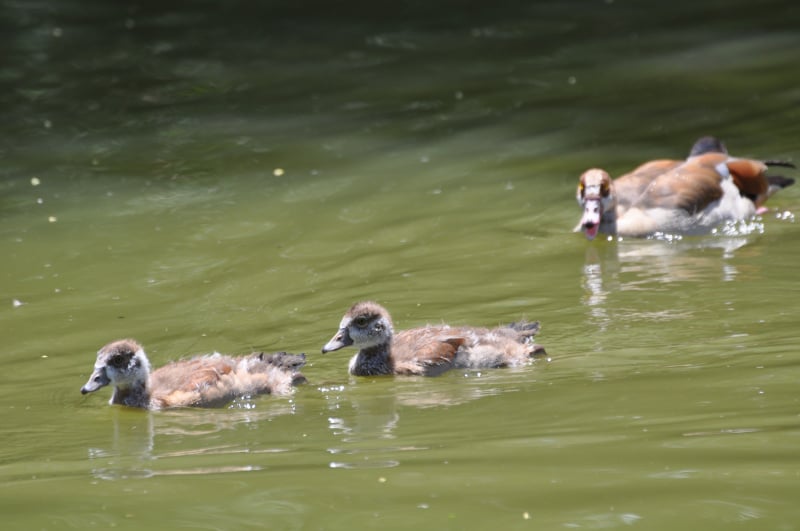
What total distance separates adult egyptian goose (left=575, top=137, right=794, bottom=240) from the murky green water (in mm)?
242

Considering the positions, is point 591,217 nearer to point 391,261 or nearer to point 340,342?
point 391,261

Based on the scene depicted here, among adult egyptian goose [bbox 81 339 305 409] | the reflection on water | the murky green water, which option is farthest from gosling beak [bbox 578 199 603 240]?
the reflection on water

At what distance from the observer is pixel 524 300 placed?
10000 mm

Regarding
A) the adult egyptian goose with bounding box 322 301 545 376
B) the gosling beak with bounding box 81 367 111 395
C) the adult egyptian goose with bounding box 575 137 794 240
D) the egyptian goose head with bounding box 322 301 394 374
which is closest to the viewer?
the gosling beak with bounding box 81 367 111 395

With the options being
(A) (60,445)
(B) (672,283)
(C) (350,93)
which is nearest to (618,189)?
(B) (672,283)

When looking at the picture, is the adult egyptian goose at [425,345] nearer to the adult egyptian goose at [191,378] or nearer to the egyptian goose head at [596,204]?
the adult egyptian goose at [191,378]

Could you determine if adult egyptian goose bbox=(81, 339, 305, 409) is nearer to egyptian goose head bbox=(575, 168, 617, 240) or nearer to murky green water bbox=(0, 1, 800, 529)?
murky green water bbox=(0, 1, 800, 529)

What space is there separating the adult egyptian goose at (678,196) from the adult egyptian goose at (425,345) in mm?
3074

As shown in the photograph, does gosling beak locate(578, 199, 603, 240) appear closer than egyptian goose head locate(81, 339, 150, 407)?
No

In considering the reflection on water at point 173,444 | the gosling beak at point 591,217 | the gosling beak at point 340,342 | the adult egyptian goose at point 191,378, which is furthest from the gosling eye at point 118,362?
→ the gosling beak at point 591,217

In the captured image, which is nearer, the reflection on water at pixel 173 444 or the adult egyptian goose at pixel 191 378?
the reflection on water at pixel 173 444

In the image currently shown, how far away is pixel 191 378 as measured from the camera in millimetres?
8406

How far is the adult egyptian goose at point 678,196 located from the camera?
12.0 meters

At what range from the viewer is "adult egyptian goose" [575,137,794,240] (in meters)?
12.0
